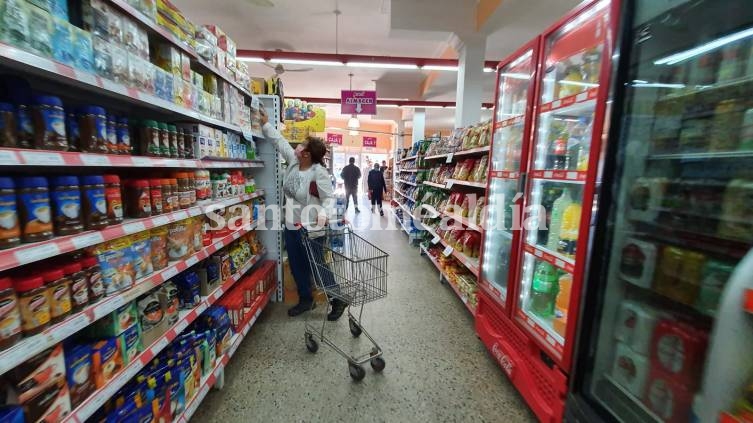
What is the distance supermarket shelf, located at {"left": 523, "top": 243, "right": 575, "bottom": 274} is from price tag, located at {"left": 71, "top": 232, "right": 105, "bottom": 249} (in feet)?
6.93

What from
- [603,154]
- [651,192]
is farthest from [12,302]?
[651,192]

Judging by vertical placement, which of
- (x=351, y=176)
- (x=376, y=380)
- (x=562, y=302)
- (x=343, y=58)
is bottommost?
(x=376, y=380)

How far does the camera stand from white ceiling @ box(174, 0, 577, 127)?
14.4ft

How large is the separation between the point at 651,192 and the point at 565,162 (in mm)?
724

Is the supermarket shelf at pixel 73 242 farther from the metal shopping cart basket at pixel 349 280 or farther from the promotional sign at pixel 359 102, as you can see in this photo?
the promotional sign at pixel 359 102

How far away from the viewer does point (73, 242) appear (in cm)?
100

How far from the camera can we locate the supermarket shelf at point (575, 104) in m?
1.48

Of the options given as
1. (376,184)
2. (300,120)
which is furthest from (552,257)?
(376,184)

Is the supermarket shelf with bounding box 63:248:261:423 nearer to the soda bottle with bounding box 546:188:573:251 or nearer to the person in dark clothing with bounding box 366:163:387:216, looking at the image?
the soda bottle with bounding box 546:188:573:251

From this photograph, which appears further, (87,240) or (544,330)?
(544,330)

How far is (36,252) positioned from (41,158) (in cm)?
28

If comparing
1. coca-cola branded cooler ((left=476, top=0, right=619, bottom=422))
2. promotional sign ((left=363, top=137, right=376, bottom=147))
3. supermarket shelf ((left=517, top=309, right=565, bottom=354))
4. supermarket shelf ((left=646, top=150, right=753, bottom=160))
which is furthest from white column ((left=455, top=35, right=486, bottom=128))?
promotional sign ((left=363, top=137, right=376, bottom=147))

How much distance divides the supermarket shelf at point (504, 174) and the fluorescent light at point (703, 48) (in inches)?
38.4

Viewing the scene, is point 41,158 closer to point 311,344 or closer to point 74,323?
point 74,323
